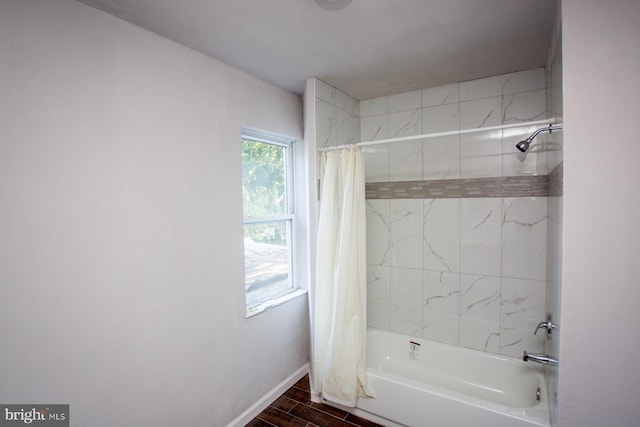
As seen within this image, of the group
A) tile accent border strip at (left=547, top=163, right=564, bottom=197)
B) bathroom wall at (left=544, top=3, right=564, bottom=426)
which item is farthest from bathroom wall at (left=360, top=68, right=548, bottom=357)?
tile accent border strip at (left=547, top=163, right=564, bottom=197)

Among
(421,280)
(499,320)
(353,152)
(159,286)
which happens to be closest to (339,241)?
(353,152)

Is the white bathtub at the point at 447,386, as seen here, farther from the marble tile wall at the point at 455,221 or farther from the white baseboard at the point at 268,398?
the white baseboard at the point at 268,398

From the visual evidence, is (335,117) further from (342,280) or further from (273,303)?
(273,303)

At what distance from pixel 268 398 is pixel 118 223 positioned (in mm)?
1700

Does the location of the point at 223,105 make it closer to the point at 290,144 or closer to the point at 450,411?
the point at 290,144

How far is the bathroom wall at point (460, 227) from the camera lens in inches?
86.9

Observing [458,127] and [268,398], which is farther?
[458,127]

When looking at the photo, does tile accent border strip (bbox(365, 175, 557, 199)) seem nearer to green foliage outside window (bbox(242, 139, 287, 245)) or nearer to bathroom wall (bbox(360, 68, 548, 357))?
bathroom wall (bbox(360, 68, 548, 357))

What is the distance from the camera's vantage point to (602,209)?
122 centimetres

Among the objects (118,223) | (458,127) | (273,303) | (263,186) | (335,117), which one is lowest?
(273,303)

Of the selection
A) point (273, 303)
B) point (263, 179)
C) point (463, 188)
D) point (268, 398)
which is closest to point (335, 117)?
point (263, 179)

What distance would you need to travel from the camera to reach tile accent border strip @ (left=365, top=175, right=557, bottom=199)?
217cm

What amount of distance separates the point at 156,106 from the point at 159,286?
0.96 m

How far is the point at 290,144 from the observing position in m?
2.66
